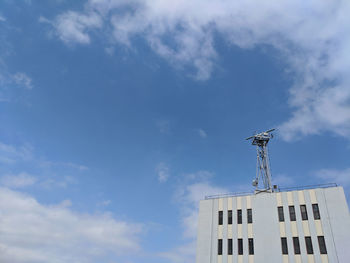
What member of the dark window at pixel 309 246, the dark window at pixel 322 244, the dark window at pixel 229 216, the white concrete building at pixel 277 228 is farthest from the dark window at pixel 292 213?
the dark window at pixel 229 216

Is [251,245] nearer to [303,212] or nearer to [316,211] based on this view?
[303,212]

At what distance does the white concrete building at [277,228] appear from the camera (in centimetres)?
3378

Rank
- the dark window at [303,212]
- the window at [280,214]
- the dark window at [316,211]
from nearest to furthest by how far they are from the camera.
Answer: the dark window at [316,211] < the dark window at [303,212] < the window at [280,214]

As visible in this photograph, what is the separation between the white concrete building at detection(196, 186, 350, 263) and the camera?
33781 millimetres

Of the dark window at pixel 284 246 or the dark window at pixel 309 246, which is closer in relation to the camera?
the dark window at pixel 309 246

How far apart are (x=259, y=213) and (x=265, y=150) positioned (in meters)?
13.3

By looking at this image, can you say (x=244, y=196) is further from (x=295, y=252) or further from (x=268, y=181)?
(x=295, y=252)

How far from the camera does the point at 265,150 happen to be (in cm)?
4831

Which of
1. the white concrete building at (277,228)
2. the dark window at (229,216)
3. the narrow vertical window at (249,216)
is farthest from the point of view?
the dark window at (229,216)

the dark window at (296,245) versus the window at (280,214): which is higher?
the window at (280,214)

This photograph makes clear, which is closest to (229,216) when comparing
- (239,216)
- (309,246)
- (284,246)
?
(239,216)

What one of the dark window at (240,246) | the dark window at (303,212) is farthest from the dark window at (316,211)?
the dark window at (240,246)

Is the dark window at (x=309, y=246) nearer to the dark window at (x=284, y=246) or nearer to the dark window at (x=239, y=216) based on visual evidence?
the dark window at (x=284, y=246)

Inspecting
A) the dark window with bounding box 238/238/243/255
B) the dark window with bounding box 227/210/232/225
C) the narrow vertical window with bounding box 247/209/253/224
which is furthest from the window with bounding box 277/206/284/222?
the dark window with bounding box 227/210/232/225
